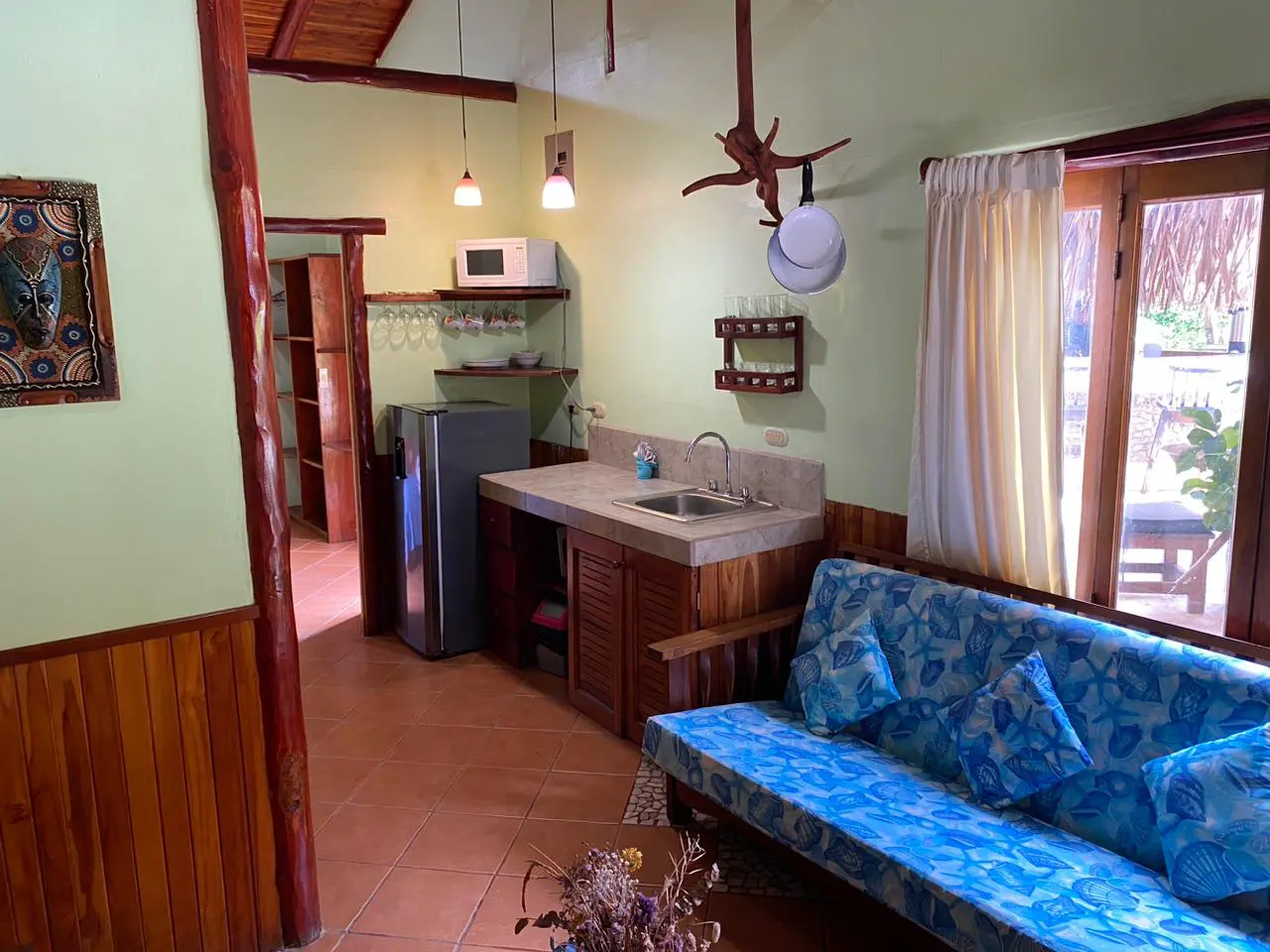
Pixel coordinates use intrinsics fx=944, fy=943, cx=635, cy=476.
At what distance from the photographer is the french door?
2.41 metres

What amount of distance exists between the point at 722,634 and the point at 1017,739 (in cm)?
99

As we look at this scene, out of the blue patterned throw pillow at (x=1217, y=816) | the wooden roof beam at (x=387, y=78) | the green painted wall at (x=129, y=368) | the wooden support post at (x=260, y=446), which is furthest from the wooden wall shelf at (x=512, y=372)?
the blue patterned throw pillow at (x=1217, y=816)

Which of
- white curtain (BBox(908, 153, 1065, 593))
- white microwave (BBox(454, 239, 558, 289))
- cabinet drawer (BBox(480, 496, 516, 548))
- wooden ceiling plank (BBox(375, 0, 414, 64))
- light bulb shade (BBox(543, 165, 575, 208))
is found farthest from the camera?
wooden ceiling plank (BBox(375, 0, 414, 64))

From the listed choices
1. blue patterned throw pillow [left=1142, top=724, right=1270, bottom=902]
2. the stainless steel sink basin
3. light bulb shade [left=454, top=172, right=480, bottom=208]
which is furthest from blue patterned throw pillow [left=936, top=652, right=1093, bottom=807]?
light bulb shade [left=454, top=172, right=480, bottom=208]

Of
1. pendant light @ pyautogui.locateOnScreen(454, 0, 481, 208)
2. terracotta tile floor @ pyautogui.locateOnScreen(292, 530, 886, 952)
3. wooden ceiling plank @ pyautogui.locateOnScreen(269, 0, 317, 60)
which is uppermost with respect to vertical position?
wooden ceiling plank @ pyautogui.locateOnScreen(269, 0, 317, 60)

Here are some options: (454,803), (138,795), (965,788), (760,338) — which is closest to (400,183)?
(760,338)

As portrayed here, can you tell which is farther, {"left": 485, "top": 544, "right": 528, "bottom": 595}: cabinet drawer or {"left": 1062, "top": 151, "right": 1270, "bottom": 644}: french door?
{"left": 485, "top": 544, "right": 528, "bottom": 595}: cabinet drawer

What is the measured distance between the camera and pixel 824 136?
3.34 metres

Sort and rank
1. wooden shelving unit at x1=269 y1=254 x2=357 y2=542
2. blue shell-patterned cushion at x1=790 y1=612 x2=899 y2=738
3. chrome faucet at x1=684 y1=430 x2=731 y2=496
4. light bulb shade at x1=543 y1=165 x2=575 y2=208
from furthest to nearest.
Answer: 1. wooden shelving unit at x1=269 y1=254 x2=357 y2=542
2. light bulb shade at x1=543 y1=165 x2=575 y2=208
3. chrome faucet at x1=684 y1=430 x2=731 y2=496
4. blue shell-patterned cushion at x1=790 y1=612 x2=899 y2=738

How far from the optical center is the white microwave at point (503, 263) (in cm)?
466

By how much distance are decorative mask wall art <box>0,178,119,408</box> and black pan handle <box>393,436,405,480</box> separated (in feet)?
7.75

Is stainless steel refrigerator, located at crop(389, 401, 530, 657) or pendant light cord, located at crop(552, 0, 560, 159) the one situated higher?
pendant light cord, located at crop(552, 0, 560, 159)

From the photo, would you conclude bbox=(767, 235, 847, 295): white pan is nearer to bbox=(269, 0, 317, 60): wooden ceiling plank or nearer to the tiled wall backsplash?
the tiled wall backsplash

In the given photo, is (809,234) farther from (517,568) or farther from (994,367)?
(517,568)
